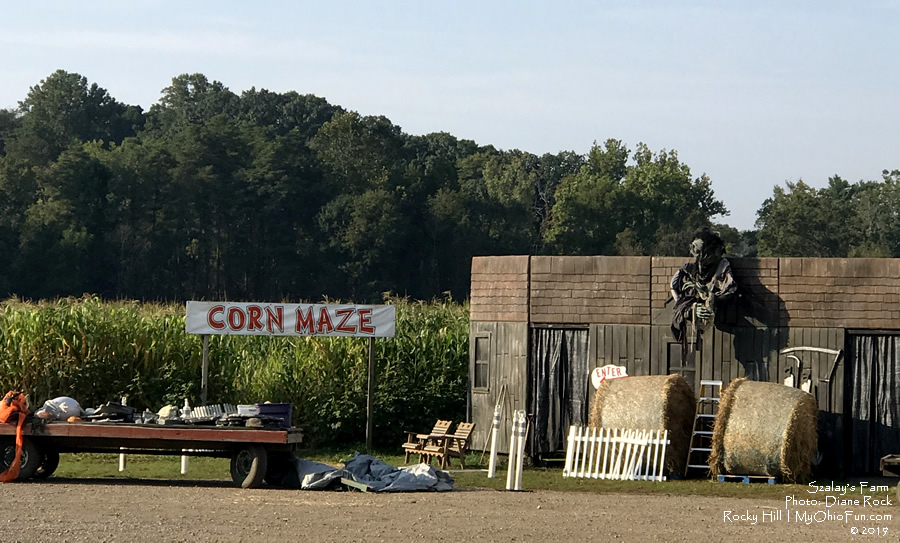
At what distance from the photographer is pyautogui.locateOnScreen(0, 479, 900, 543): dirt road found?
12.7 m

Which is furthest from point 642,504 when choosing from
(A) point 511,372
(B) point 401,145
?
(B) point 401,145

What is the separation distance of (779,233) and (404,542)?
7539 cm

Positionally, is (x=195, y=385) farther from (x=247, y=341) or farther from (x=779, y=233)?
(x=779, y=233)

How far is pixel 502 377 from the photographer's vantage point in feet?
71.5

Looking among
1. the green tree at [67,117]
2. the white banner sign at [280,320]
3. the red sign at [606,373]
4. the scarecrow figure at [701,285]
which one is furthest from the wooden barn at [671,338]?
the green tree at [67,117]

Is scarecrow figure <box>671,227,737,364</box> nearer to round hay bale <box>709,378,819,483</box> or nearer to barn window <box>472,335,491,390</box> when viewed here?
round hay bale <box>709,378,819,483</box>

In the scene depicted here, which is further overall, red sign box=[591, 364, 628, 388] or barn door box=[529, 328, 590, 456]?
barn door box=[529, 328, 590, 456]

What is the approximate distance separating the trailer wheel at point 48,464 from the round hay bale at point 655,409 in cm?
747

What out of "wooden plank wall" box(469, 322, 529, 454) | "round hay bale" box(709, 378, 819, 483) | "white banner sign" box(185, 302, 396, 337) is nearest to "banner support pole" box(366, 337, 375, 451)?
"white banner sign" box(185, 302, 396, 337)

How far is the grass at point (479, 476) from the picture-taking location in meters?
17.6

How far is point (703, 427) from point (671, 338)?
154 centimetres

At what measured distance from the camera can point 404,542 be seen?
1227cm

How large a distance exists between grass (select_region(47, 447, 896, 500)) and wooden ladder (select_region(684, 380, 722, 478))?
500mm

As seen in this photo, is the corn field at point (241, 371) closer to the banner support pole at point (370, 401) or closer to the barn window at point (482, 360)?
the banner support pole at point (370, 401)
